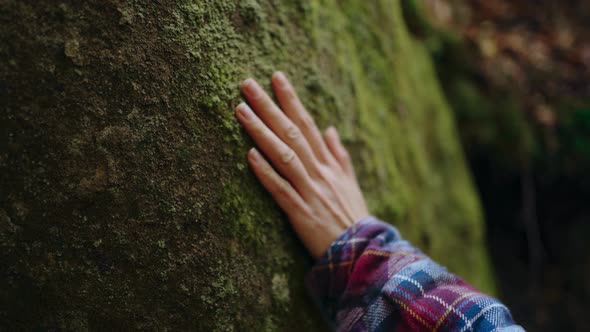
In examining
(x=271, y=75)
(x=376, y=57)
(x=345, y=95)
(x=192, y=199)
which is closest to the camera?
(x=192, y=199)

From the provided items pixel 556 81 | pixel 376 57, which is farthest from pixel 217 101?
pixel 556 81

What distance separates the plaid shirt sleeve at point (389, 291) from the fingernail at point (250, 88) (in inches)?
20.5

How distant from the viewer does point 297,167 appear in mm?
1421

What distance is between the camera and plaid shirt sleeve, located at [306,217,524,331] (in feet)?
4.10

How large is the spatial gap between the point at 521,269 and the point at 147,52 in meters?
3.87

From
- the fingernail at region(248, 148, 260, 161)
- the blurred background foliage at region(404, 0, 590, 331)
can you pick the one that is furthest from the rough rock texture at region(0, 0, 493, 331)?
the blurred background foliage at region(404, 0, 590, 331)

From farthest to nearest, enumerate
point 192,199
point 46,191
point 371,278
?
point 371,278 → point 192,199 → point 46,191

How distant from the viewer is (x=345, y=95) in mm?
1883

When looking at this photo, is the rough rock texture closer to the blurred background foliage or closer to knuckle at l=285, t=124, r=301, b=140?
knuckle at l=285, t=124, r=301, b=140

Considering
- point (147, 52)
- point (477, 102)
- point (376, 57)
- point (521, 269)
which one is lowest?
point (521, 269)

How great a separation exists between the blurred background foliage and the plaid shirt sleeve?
2.50m

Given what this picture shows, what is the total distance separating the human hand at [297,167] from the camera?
1.37 m

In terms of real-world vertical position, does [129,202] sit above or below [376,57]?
above

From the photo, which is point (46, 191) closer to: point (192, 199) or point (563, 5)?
point (192, 199)
